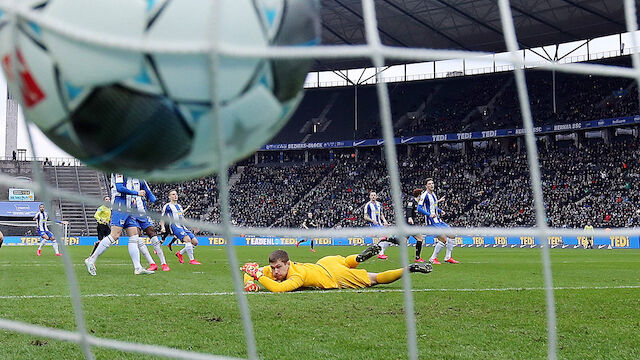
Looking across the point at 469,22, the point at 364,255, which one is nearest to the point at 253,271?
the point at 364,255

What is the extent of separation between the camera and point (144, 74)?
5.40ft

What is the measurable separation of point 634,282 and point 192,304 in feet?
17.3

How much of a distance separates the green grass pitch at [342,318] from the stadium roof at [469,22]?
56.9 feet

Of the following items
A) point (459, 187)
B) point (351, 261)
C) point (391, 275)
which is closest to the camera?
point (391, 275)

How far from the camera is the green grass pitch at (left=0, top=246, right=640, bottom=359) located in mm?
3631

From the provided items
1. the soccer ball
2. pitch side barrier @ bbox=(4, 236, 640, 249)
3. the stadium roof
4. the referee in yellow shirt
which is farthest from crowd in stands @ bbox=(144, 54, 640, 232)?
the soccer ball

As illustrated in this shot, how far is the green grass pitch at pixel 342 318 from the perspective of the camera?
11.9 feet

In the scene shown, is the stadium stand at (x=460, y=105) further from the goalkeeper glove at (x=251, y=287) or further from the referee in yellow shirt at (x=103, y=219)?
the goalkeeper glove at (x=251, y=287)

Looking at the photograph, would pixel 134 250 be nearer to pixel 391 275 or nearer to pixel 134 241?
pixel 134 241

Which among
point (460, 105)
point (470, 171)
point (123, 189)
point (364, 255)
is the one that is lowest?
point (364, 255)

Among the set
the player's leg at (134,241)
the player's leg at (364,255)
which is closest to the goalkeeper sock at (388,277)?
the player's leg at (364,255)

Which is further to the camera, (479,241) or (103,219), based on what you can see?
(479,241)

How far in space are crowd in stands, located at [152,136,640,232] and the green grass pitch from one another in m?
19.2

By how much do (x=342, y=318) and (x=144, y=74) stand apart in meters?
3.33
